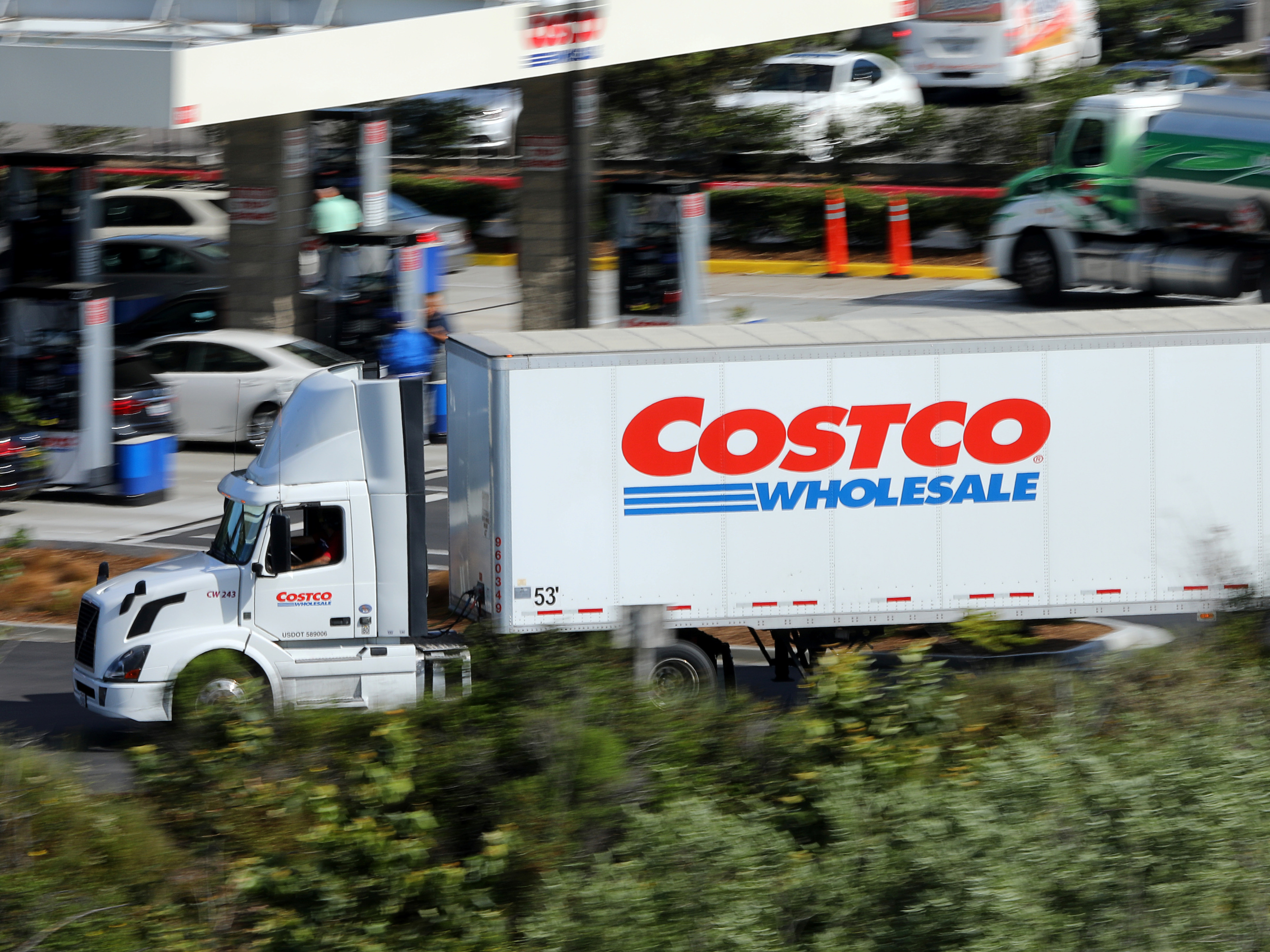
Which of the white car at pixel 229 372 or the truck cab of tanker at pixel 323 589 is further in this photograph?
the white car at pixel 229 372

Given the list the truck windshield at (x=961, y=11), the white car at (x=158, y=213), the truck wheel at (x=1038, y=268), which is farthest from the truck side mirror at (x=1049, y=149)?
the white car at (x=158, y=213)

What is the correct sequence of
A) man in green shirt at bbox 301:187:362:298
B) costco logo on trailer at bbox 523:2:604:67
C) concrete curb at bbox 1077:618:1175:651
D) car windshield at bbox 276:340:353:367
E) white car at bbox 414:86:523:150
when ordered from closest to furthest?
concrete curb at bbox 1077:618:1175:651
car windshield at bbox 276:340:353:367
costco logo on trailer at bbox 523:2:604:67
man in green shirt at bbox 301:187:362:298
white car at bbox 414:86:523:150

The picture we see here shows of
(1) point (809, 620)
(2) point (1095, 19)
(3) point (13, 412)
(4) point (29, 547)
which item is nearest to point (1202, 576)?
(1) point (809, 620)

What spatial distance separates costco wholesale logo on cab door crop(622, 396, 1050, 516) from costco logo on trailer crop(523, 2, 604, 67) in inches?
405

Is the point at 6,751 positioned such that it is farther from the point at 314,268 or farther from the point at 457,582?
the point at 314,268

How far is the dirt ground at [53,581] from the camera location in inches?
568

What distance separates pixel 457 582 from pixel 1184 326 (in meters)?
5.58

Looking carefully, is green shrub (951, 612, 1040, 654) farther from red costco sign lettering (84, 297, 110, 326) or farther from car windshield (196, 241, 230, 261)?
car windshield (196, 241, 230, 261)

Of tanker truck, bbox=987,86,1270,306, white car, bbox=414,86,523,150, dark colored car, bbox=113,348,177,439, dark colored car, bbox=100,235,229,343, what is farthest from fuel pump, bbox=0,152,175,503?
white car, bbox=414,86,523,150

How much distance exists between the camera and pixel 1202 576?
449 inches

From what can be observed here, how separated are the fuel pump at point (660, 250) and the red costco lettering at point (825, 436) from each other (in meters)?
11.0

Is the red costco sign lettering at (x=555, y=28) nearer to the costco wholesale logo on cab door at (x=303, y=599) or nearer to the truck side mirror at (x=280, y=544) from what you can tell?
the truck side mirror at (x=280, y=544)

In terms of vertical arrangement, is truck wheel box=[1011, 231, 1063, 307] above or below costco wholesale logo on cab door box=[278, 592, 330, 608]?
above

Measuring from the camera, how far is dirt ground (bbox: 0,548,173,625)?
1444cm
